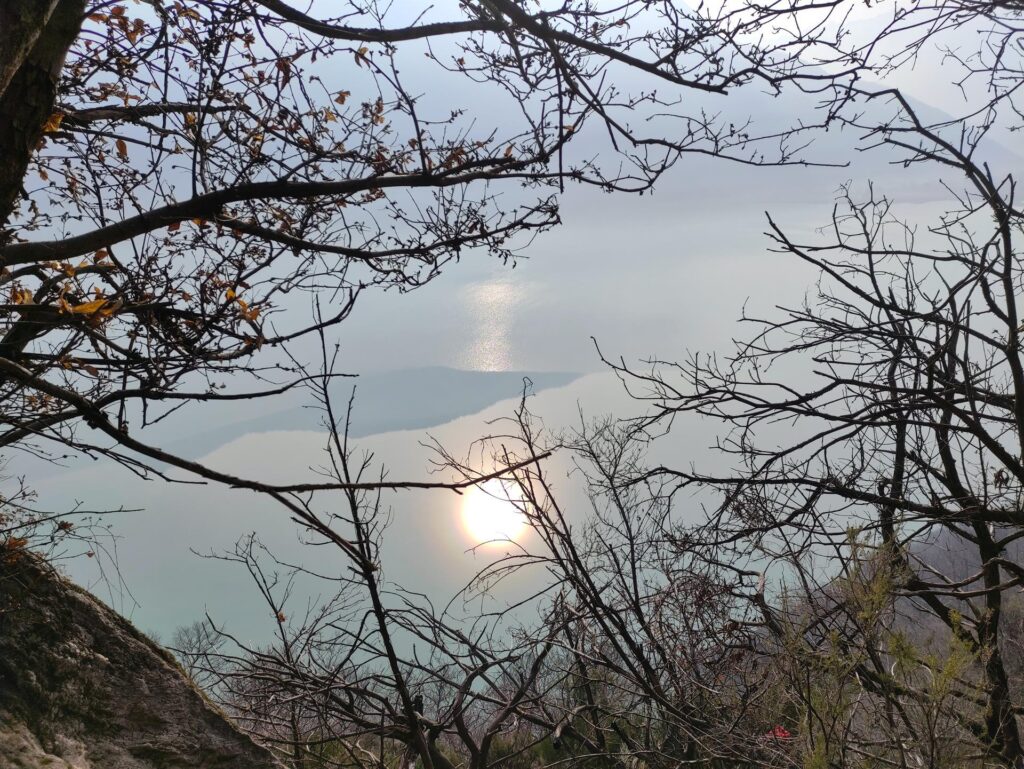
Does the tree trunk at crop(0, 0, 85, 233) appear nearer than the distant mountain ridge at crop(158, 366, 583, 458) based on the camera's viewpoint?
Yes

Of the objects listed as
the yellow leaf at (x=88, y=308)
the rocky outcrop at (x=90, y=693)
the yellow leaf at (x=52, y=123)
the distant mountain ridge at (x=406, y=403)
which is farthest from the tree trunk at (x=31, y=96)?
the distant mountain ridge at (x=406, y=403)

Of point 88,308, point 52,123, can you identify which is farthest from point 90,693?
point 52,123

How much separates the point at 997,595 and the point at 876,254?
239 centimetres

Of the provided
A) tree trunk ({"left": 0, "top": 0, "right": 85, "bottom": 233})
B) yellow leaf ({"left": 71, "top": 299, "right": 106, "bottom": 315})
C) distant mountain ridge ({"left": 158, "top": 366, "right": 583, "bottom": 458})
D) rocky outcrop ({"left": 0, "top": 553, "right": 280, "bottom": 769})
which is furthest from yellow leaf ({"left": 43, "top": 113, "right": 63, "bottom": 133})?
distant mountain ridge ({"left": 158, "top": 366, "right": 583, "bottom": 458})

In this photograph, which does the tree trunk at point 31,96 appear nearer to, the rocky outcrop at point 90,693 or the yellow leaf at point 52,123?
the yellow leaf at point 52,123

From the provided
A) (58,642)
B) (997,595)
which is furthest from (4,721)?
(997,595)

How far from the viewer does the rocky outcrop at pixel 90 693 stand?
268 cm

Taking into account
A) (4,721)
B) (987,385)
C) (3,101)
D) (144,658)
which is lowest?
(4,721)

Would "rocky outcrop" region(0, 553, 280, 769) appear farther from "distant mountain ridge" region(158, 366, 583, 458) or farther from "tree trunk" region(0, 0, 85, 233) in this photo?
"distant mountain ridge" region(158, 366, 583, 458)

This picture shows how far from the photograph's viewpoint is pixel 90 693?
9.42 feet

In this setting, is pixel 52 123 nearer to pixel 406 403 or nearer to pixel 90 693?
pixel 90 693

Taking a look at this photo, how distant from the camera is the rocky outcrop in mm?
2684

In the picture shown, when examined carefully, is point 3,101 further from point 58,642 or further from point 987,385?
point 987,385

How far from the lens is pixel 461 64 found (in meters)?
4.11
